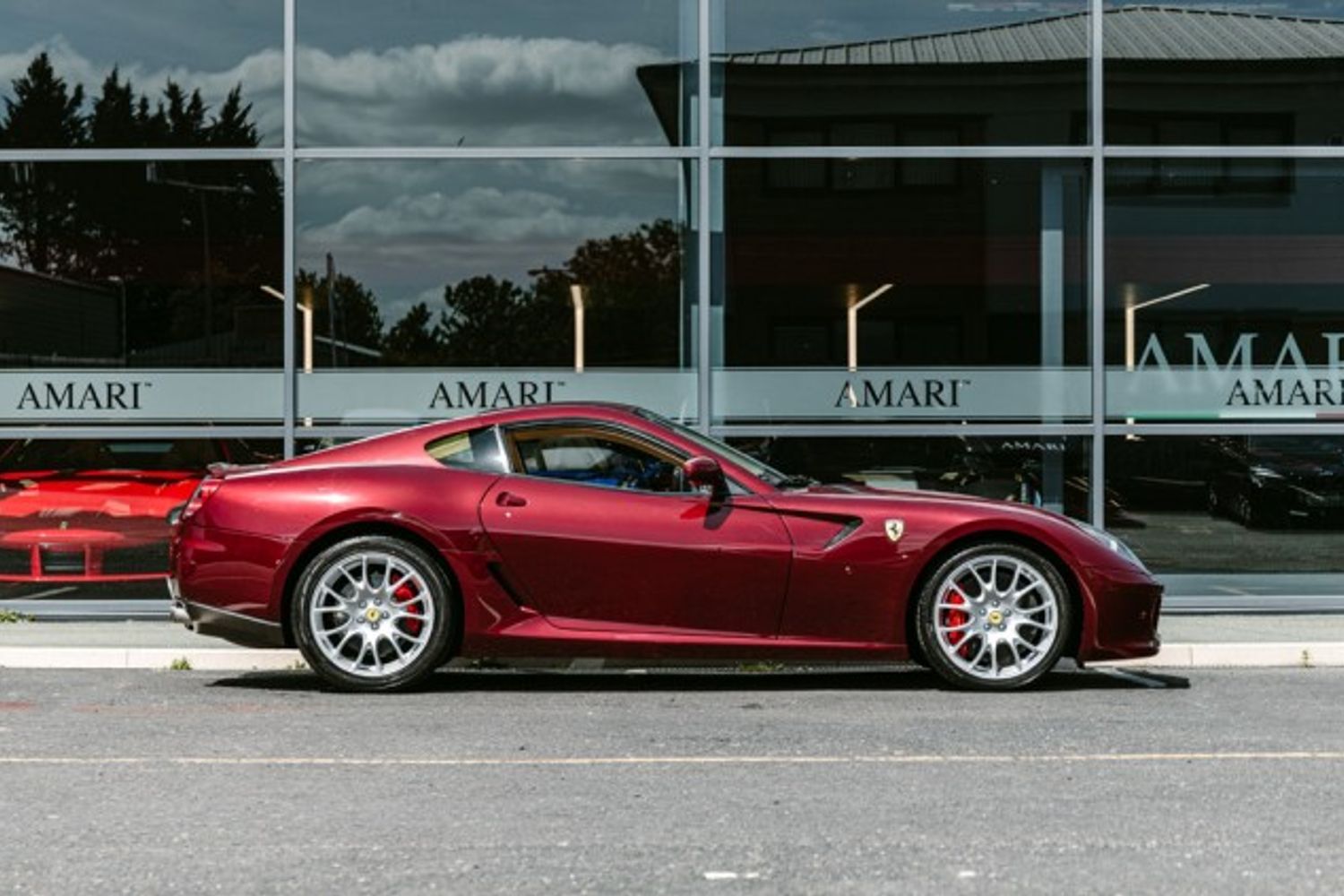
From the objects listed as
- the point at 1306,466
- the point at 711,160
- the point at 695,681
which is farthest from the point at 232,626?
the point at 1306,466

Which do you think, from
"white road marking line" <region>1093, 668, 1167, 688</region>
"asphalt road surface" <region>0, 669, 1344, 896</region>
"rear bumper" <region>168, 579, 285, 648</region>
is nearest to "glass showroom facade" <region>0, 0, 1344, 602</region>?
"white road marking line" <region>1093, 668, 1167, 688</region>

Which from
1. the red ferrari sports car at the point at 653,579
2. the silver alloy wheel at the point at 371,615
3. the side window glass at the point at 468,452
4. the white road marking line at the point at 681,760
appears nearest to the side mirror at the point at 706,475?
the red ferrari sports car at the point at 653,579

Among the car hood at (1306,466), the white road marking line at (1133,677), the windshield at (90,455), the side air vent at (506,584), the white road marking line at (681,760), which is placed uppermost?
the windshield at (90,455)

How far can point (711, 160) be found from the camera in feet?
42.4

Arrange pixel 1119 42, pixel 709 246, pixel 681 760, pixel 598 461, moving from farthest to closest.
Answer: pixel 1119 42, pixel 709 246, pixel 598 461, pixel 681 760

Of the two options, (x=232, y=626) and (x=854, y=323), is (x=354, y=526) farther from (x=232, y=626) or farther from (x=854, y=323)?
(x=854, y=323)

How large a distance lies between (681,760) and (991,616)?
7.85ft

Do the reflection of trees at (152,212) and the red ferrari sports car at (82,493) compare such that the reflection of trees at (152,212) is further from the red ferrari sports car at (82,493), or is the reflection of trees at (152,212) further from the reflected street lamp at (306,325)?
the red ferrari sports car at (82,493)

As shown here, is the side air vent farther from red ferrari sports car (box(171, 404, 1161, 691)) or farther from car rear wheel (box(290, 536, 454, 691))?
Answer: car rear wheel (box(290, 536, 454, 691))

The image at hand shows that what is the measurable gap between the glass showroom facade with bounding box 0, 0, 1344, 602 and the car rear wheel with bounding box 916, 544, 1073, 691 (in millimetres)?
3491

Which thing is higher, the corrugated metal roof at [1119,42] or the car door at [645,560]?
the corrugated metal roof at [1119,42]

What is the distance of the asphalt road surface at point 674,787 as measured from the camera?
5.37 m

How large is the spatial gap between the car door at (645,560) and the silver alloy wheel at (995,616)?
2.60 ft

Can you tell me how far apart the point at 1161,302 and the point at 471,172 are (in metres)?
4.55
